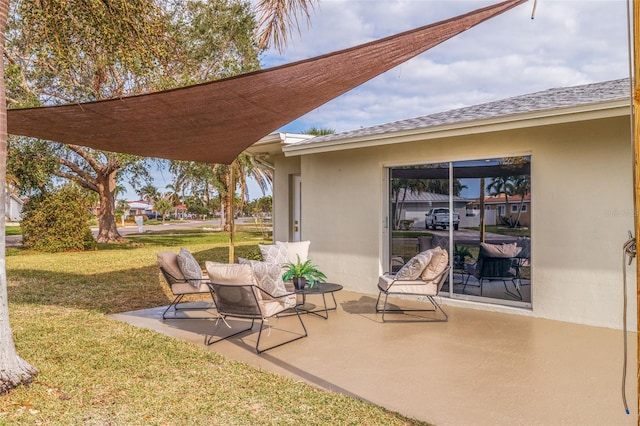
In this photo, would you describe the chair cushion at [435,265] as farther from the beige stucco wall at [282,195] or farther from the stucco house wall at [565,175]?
the beige stucco wall at [282,195]

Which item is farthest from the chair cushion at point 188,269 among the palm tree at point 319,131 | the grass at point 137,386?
the palm tree at point 319,131

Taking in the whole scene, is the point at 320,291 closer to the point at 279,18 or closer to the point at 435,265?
the point at 435,265

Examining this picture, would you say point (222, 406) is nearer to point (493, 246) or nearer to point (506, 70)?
point (493, 246)

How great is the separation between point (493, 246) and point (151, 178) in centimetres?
1850

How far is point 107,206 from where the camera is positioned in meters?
20.9

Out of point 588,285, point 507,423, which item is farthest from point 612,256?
point 507,423

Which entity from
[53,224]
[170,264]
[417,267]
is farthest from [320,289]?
[53,224]

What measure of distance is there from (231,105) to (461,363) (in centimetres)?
347

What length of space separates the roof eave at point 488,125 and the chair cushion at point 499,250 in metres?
1.79

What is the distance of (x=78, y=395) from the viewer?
12.7 ft

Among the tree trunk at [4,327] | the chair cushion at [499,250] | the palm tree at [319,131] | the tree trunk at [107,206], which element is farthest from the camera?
the palm tree at [319,131]

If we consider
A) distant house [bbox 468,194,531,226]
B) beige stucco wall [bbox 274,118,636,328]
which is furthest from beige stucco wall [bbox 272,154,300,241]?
distant house [bbox 468,194,531,226]

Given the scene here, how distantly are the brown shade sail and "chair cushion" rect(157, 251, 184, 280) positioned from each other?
5.12 feet

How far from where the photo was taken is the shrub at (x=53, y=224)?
1727 centimetres
